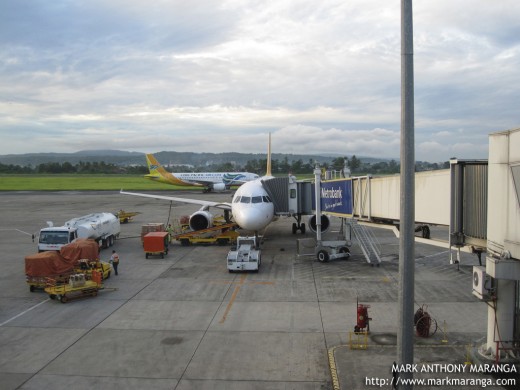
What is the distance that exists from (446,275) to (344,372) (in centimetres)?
1340

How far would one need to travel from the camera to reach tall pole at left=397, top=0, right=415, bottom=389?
6.92 meters

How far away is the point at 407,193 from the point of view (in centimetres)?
701

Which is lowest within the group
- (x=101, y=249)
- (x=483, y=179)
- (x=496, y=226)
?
(x=101, y=249)

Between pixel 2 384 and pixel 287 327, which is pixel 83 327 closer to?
pixel 2 384

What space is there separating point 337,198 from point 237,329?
11.2 m

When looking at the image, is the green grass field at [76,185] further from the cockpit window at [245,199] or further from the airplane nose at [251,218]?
the airplane nose at [251,218]

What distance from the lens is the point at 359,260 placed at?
2731 centimetres

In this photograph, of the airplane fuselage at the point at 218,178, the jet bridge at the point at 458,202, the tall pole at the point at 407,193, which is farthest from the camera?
the airplane fuselage at the point at 218,178

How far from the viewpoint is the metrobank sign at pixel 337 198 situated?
892 inches

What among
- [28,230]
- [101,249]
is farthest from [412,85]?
[28,230]

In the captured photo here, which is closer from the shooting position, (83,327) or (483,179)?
(483,179)

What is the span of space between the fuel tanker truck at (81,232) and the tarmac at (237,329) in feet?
7.83

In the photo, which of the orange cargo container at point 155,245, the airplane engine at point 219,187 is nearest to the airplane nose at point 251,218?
the orange cargo container at point 155,245

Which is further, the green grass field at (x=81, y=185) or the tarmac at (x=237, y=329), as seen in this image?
the green grass field at (x=81, y=185)
